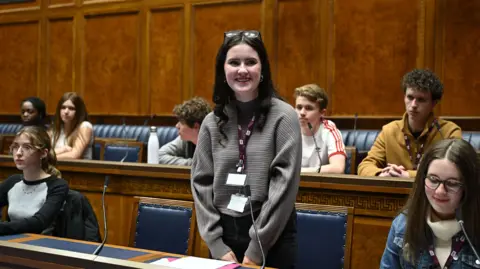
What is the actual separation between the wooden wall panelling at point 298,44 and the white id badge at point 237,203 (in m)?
3.29

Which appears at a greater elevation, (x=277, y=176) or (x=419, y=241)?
(x=277, y=176)

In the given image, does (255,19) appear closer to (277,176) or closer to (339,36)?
(339,36)

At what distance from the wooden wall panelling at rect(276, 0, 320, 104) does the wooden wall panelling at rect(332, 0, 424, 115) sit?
0.18 m

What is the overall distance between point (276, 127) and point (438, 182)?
1.55ft

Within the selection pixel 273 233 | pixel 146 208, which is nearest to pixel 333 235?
pixel 273 233

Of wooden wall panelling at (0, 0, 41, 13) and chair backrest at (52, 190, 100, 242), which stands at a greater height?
wooden wall panelling at (0, 0, 41, 13)

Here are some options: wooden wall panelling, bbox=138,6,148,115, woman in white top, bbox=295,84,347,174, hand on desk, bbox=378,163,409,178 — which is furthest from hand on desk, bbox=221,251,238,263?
wooden wall panelling, bbox=138,6,148,115

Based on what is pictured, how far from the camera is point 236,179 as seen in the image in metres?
1.48

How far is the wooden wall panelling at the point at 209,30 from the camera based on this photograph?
4.99 m

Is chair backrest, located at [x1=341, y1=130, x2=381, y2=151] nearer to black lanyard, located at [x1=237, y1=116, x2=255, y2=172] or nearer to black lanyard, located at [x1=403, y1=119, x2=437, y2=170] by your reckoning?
black lanyard, located at [x1=403, y1=119, x2=437, y2=170]

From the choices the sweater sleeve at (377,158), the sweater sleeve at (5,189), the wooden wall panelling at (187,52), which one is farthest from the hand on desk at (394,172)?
the wooden wall panelling at (187,52)

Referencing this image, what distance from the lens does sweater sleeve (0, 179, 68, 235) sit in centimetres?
184

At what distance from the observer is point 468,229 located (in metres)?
1.25

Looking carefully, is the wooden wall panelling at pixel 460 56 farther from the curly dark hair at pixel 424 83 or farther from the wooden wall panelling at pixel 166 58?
the wooden wall panelling at pixel 166 58
